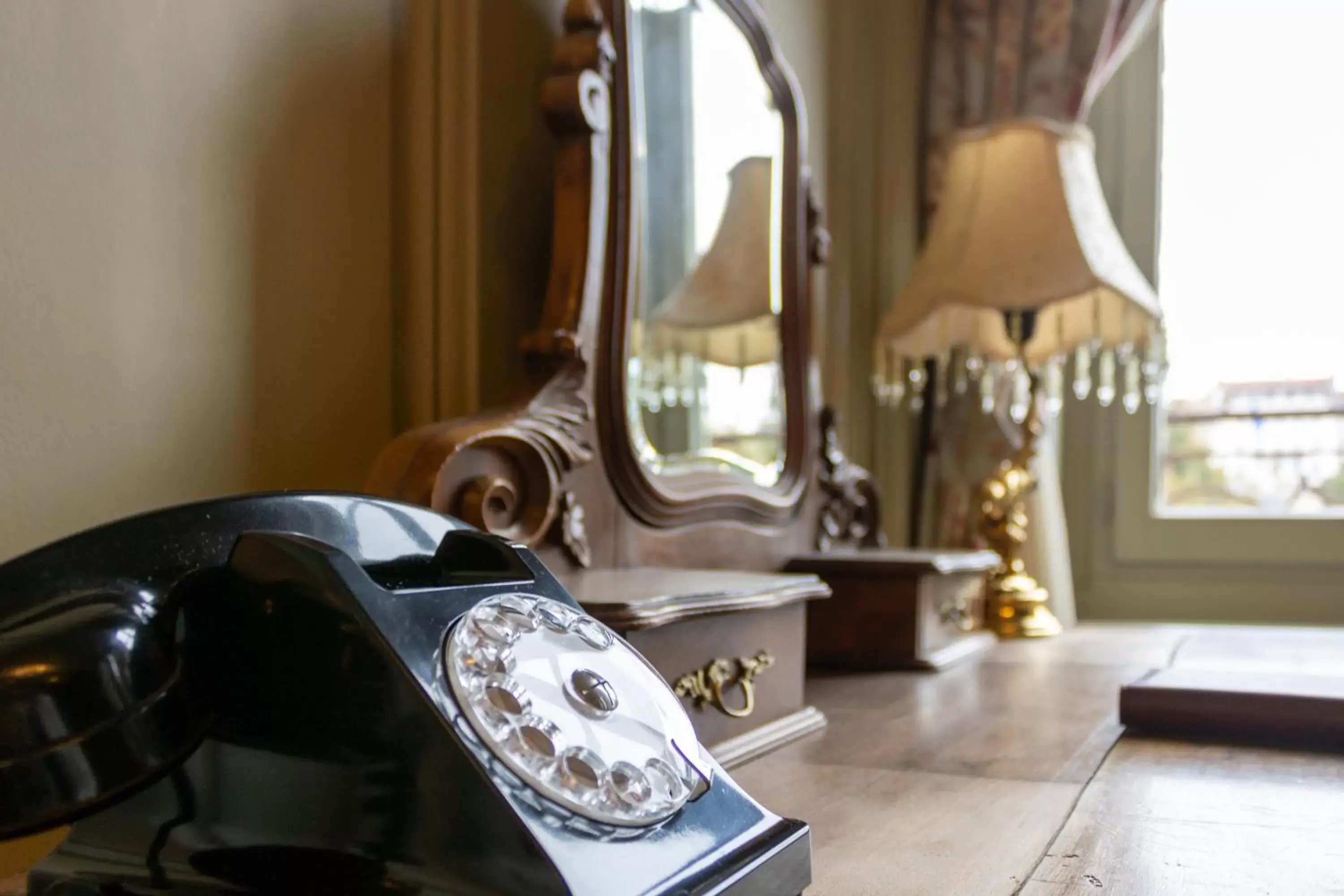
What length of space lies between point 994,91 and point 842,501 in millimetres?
961

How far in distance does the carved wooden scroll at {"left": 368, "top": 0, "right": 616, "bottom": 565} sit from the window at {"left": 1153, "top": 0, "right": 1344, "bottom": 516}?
1489 millimetres

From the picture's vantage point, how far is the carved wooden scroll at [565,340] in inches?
35.9

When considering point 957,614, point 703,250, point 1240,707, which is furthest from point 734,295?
point 1240,707

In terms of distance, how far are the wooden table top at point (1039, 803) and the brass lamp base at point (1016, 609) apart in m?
0.56

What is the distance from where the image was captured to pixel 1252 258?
2.15 meters

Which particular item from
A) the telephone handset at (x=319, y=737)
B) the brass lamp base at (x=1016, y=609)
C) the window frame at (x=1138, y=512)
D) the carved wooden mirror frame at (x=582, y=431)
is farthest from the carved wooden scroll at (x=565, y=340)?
the window frame at (x=1138, y=512)

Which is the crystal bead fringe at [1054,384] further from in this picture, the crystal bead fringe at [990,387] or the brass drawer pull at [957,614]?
the brass drawer pull at [957,614]

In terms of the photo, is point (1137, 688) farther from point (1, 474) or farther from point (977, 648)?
point (1, 474)

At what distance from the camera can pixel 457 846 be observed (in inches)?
15.9

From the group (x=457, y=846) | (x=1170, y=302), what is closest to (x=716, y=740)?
(x=457, y=846)

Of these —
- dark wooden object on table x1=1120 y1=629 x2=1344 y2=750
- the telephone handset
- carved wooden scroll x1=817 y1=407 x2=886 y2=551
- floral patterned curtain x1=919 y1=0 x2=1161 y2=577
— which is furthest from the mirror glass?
floral patterned curtain x1=919 y1=0 x2=1161 y2=577

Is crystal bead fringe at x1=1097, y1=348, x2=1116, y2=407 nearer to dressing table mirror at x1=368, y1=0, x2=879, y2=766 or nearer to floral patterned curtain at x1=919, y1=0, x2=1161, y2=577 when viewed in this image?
floral patterned curtain at x1=919, y1=0, x2=1161, y2=577

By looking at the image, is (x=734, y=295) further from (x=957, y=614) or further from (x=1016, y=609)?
(x=1016, y=609)

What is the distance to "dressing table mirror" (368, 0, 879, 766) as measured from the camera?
2.82ft
